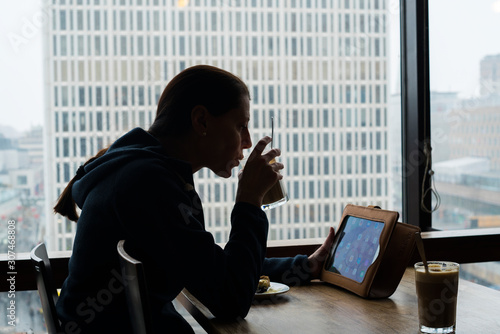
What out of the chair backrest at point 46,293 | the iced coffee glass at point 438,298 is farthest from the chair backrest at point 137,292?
the iced coffee glass at point 438,298

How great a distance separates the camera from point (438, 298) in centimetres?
117

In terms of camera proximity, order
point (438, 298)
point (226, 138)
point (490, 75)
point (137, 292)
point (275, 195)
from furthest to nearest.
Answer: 1. point (490, 75)
2. point (275, 195)
3. point (226, 138)
4. point (438, 298)
5. point (137, 292)

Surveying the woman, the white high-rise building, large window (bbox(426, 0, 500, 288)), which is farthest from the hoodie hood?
large window (bbox(426, 0, 500, 288))

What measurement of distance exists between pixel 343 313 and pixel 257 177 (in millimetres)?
393

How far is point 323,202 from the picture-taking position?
2449 millimetres

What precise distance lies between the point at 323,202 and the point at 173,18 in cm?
101

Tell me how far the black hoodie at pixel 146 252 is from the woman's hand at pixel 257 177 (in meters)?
0.13

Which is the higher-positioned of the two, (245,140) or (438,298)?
(245,140)

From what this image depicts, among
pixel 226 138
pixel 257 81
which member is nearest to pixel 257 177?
pixel 226 138

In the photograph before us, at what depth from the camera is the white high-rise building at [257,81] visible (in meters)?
2.22

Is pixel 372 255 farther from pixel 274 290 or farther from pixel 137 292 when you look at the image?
pixel 137 292

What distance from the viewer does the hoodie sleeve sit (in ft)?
3.86

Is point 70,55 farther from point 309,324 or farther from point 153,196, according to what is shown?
point 309,324

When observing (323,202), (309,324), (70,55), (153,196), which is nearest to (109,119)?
(70,55)
